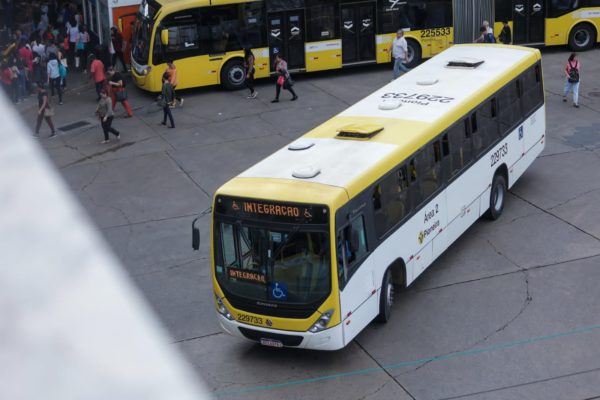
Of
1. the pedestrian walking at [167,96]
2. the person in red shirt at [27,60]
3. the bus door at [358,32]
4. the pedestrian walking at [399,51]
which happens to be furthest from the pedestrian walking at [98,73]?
the pedestrian walking at [399,51]

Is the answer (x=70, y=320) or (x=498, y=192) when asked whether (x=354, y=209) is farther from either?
(x=498, y=192)

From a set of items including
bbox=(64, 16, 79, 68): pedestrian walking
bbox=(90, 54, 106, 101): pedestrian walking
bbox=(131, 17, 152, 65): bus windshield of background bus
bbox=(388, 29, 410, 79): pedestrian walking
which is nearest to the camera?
bbox=(388, 29, 410, 79): pedestrian walking

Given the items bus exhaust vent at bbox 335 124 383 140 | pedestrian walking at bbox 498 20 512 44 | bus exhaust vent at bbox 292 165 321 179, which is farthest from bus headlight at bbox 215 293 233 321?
pedestrian walking at bbox 498 20 512 44

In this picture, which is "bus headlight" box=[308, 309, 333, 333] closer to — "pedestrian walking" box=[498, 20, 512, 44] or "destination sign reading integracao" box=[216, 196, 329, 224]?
"destination sign reading integracao" box=[216, 196, 329, 224]

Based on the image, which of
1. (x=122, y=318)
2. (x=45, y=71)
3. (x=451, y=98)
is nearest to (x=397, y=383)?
(x=122, y=318)

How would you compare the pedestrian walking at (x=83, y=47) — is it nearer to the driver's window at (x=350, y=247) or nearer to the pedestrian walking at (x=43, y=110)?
the pedestrian walking at (x=43, y=110)

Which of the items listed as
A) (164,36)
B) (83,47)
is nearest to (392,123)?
(164,36)

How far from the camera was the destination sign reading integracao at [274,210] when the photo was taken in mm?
12516

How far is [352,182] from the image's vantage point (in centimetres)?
1305

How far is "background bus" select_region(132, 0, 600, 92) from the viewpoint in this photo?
26797mm

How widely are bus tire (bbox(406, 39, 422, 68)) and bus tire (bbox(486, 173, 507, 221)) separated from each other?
1132cm

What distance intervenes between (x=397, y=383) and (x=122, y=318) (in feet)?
14.9

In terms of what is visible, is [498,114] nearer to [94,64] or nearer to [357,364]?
[357,364]

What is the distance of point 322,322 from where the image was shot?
502 inches
